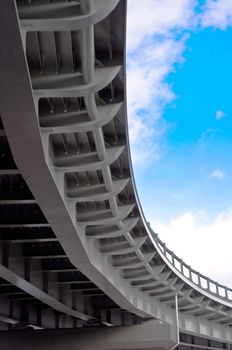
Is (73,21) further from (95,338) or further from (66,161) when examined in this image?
(95,338)

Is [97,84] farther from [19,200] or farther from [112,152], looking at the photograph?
[19,200]

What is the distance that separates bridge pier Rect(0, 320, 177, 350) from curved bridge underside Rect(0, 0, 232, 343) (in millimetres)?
1359

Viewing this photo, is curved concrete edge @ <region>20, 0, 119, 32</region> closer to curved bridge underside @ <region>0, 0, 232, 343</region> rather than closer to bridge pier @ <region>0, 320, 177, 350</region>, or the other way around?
curved bridge underside @ <region>0, 0, 232, 343</region>

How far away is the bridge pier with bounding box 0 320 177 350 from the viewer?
29219 millimetres

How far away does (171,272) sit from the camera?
29.6 m

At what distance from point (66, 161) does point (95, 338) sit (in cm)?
2000

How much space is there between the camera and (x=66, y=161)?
12.5 m

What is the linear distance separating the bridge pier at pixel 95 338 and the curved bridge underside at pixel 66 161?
1.36 meters

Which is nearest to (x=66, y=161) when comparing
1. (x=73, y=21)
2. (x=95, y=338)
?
(x=73, y=21)

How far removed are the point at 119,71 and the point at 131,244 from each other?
39.4 feet

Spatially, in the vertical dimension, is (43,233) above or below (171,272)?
above

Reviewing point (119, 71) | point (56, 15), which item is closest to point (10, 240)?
point (119, 71)

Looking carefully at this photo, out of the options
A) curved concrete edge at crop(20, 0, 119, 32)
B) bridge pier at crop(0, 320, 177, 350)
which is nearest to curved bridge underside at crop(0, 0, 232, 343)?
curved concrete edge at crop(20, 0, 119, 32)

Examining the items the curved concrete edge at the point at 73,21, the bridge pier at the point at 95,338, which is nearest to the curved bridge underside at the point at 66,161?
the curved concrete edge at the point at 73,21
